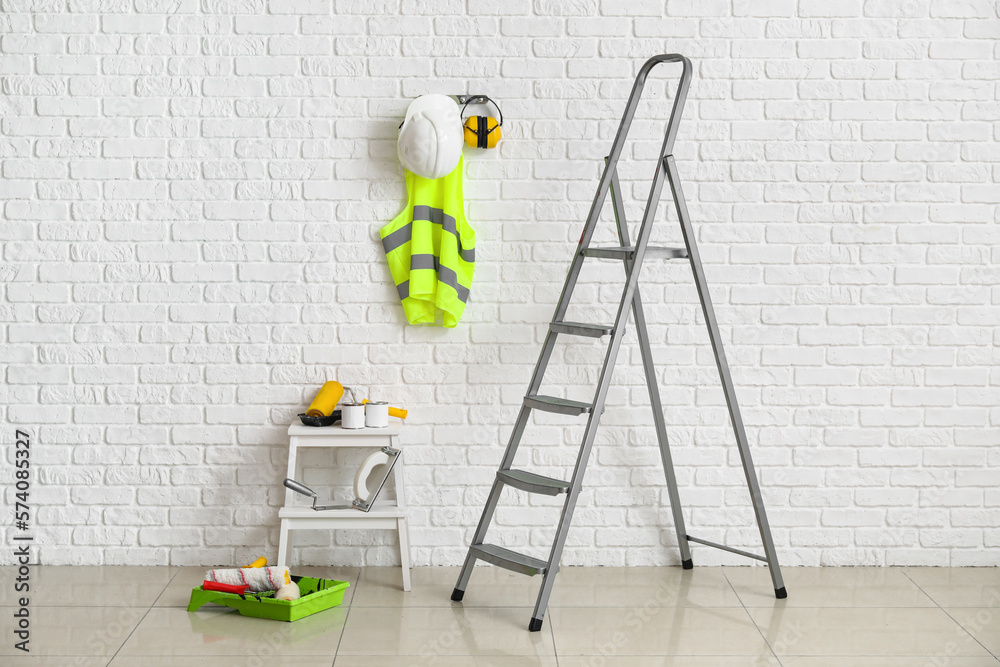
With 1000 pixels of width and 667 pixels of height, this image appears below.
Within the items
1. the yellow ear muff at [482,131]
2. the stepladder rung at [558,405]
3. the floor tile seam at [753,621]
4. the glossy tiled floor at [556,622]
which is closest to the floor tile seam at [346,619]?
the glossy tiled floor at [556,622]

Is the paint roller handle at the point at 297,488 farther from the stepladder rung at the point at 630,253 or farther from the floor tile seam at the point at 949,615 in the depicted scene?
the floor tile seam at the point at 949,615

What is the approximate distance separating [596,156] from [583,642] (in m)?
1.50

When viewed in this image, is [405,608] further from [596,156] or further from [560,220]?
[596,156]

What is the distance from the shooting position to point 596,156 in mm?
2885

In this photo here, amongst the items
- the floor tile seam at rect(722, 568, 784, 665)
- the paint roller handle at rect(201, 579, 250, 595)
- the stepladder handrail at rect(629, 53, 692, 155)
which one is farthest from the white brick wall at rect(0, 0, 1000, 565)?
the paint roller handle at rect(201, 579, 250, 595)

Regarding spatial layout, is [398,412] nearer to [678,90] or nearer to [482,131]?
[482,131]

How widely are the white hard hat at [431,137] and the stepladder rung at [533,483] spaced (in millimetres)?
945

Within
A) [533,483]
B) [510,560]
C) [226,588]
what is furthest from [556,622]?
[226,588]

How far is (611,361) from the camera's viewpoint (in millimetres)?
2518

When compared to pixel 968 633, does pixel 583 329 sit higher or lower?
higher

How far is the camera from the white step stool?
267 cm

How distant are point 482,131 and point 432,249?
407mm

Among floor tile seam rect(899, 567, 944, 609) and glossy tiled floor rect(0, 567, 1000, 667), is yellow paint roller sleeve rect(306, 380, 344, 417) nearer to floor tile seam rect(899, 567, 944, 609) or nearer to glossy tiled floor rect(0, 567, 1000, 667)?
glossy tiled floor rect(0, 567, 1000, 667)

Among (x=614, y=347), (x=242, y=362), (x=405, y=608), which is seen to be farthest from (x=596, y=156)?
(x=405, y=608)
